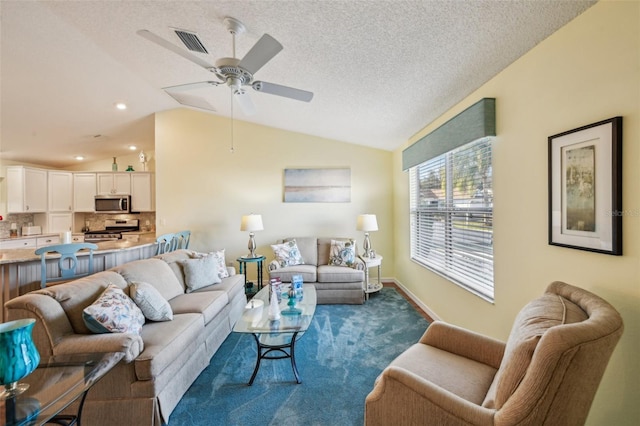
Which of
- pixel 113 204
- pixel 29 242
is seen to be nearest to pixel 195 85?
pixel 113 204

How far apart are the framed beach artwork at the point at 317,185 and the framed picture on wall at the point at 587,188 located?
11.0 feet

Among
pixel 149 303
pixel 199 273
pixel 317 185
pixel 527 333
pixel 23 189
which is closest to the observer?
pixel 527 333

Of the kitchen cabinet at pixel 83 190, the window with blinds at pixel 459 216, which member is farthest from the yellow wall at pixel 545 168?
the kitchen cabinet at pixel 83 190

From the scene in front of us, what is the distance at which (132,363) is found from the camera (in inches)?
66.6

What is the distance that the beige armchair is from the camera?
93 centimetres

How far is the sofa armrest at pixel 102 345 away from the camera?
5.42ft

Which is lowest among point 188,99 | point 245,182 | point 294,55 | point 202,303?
point 202,303

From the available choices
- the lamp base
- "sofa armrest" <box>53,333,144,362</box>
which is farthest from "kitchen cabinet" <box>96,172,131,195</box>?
the lamp base

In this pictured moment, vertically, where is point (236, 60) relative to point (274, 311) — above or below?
above

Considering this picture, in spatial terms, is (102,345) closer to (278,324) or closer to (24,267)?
(278,324)

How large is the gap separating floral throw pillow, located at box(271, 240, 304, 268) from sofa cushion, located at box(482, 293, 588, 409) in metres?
3.29

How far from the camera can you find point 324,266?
430cm

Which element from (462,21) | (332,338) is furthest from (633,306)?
(332,338)

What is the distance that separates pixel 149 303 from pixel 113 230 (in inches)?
179
